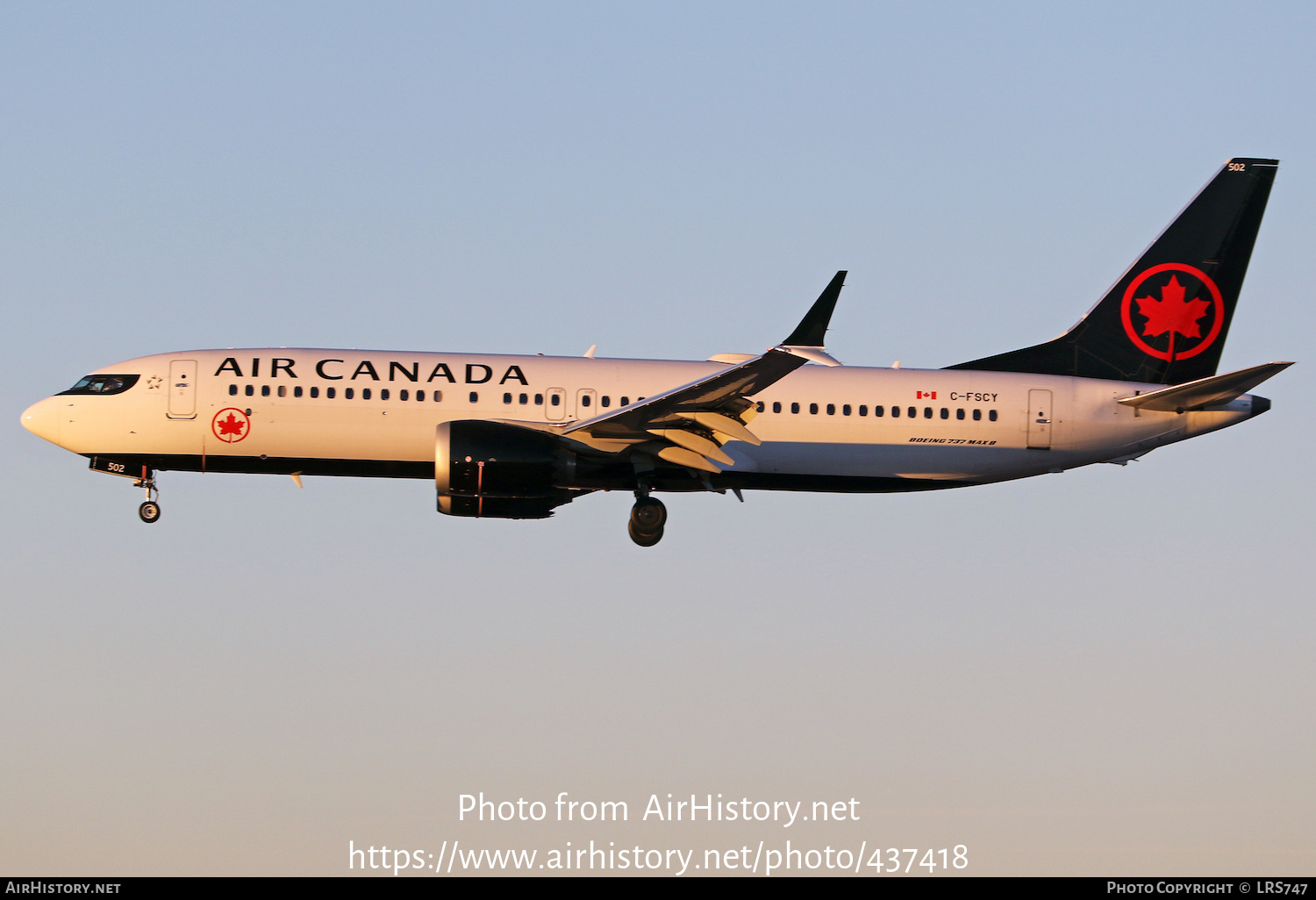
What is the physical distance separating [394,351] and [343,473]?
2.88 m

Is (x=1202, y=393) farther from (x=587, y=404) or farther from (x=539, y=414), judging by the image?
(x=539, y=414)

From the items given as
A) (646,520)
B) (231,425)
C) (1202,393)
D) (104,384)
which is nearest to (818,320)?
(646,520)

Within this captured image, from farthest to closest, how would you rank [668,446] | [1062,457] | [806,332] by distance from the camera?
1. [1062,457]
2. [668,446]
3. [806,332]

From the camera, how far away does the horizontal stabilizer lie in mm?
31359

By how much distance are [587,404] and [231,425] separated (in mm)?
7455

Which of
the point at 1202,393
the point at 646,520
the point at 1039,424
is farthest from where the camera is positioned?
the point at 1039,424

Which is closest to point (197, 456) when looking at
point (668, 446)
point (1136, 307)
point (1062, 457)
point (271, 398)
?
point (271, 398)

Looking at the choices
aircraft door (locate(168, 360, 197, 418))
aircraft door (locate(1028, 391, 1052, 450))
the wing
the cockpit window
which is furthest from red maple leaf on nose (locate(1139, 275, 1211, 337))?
the cockpit window

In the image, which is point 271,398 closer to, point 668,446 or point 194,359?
point 194,359

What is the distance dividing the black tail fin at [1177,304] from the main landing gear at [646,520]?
8.09 metres

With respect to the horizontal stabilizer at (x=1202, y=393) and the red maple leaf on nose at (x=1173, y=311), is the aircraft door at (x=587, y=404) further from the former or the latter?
the red maple leaf on nose at (x=1173, y=311)

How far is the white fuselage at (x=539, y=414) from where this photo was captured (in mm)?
32344

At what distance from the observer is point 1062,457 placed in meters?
34.3

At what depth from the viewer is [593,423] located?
30938 millimetres
